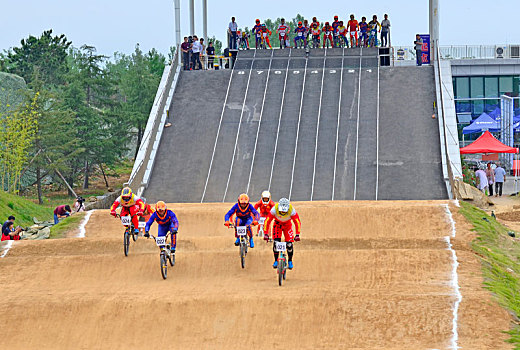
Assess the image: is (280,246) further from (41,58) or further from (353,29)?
(41,58)

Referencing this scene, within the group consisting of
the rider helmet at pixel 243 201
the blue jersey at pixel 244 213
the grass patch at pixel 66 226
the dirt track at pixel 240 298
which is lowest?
the dirt track at pixel 240 298

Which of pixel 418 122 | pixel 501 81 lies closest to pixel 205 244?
pixel 418 122

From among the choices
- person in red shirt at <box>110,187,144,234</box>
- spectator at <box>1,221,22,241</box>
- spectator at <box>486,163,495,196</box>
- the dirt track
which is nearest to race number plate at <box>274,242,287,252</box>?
the dirt track

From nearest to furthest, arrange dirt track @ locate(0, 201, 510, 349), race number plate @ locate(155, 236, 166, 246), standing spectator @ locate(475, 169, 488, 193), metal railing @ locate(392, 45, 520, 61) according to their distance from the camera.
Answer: dirt track @ locate(0, 201, 510, 349) → race number plate @ locate(155, 236, 166, 246) → standing spectator @ locate(475, 169, 488, 193) → metal railing @ locate(392, 45, 520, 61)

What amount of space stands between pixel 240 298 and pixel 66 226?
41.2 ft

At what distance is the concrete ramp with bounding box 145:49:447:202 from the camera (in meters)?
36.8

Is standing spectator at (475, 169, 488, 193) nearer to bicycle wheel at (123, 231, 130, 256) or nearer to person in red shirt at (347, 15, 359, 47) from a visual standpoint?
person in red shirt at (347, 15, 359, 47)

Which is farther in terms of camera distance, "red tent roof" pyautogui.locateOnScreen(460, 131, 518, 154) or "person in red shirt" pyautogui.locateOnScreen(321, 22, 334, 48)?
"person in red shirt" pyautogui.locateOnScreen(321, 22, 334, 48)

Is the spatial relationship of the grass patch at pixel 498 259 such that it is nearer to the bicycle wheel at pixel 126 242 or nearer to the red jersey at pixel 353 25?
the bicycle wheel at pixel 126 242

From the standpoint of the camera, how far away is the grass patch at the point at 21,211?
120 ft

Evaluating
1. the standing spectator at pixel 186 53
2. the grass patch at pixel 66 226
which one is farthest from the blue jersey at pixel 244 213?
the standing spectator at pixel 186 53

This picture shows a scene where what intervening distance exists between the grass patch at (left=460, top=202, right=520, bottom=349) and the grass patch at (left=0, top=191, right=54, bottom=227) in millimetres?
18710

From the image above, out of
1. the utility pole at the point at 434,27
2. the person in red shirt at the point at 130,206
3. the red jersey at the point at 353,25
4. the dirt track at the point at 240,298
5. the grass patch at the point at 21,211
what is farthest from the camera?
the red jersey at the point at 353,25

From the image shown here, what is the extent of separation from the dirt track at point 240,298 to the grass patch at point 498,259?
0.34m
